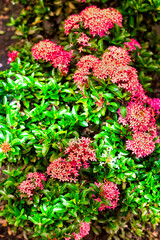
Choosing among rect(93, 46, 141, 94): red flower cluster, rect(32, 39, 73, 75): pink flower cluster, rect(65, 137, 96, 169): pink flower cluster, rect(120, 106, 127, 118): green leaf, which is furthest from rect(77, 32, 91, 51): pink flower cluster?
rect(65, 137, 96, 169): pink flower cluster

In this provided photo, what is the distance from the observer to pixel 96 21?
2234 mm

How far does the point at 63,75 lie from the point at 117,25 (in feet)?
2.73

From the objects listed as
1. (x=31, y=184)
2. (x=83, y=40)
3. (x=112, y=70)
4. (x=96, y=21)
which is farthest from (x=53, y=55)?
(x=31, y=184)

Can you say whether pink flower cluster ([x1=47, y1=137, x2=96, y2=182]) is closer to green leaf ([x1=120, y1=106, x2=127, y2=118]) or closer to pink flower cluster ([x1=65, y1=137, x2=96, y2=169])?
pink flower cluster ([x1=65, y1=137, x2=96, y2=169])

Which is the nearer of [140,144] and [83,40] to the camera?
[140,144]

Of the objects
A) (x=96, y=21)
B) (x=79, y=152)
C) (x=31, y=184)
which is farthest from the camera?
(x=96, y=21)

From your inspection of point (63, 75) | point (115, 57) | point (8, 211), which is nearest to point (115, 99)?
point (115, 57)

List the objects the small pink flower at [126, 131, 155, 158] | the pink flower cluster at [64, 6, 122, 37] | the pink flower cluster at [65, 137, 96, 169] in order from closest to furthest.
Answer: the pink flower cluster at [65, 137, 96, 169] → the small pink flower at [126, 131, 155, 158] → the pink flower cluster at [64, 6, 122, 37]

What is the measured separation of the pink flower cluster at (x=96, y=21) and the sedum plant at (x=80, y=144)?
0.01m

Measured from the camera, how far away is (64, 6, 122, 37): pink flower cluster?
2236 mm

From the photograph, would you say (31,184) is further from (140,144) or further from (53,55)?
(53,55)

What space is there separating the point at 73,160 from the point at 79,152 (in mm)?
97

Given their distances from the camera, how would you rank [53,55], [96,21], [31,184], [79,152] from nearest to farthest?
1. [79,152]
2. [31,184]
3. [96,21]
4. [53,55]

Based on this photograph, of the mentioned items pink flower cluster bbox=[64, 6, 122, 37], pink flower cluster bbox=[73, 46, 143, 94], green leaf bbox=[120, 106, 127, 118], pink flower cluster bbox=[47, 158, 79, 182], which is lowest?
pink flower cluster bbox=[47, 158, 79, 182]
